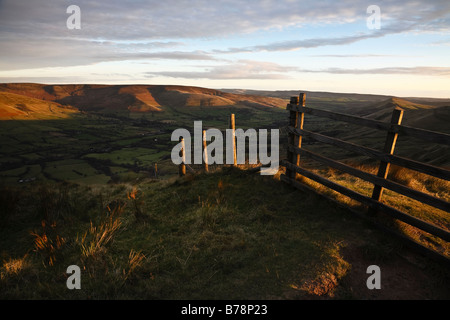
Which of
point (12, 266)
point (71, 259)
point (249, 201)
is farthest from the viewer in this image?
point (249, 201)

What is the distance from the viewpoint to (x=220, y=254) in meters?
4.89

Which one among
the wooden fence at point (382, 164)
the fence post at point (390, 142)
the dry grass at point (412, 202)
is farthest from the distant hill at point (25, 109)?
the fence post at point (390, 142)

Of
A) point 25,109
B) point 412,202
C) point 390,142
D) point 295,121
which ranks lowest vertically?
point 412,202

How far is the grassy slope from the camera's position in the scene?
156 inches

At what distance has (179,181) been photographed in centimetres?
1025

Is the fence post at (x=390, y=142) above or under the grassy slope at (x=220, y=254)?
above

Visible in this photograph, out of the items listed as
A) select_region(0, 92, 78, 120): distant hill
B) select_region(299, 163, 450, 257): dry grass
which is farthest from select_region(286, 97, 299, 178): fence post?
select_region(0, 92, 78, 120): distant hill

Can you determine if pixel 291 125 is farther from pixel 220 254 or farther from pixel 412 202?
pixel 220 254

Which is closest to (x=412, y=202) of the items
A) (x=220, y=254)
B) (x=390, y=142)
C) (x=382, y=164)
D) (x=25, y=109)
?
(x=382, y=164)

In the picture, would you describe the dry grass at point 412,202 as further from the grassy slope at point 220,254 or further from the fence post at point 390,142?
the fence post at point 390,142

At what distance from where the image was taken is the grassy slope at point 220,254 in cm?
395

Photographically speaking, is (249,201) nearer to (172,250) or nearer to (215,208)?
(215,208)

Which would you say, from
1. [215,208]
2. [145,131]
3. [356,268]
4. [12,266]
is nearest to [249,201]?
[215,208]

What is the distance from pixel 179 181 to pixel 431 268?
8.15m
